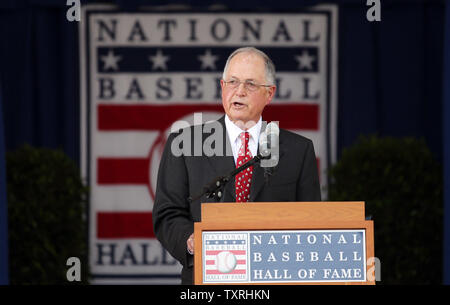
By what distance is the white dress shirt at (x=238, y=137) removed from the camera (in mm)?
2715

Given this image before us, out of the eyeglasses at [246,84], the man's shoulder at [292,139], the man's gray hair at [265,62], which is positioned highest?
the man's gray hair at [265,62]

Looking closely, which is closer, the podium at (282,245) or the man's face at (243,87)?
the podium at (282,245)

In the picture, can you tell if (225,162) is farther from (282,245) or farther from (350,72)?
(350,72)

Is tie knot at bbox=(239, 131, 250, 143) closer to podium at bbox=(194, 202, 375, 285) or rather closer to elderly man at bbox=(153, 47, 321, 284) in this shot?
elderly man at bbox=(153, 47, 321, 284)

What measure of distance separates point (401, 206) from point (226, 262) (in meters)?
3.25

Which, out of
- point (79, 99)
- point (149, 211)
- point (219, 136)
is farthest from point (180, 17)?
point (219, 136)

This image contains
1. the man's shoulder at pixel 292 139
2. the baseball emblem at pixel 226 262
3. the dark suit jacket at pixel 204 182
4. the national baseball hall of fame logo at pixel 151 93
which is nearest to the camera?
the baseball emblem at pixel 226 262

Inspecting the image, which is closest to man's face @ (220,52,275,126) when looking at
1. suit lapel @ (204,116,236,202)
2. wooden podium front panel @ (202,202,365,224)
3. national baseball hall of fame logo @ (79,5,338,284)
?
suit lapel @ (204,116,236,202)

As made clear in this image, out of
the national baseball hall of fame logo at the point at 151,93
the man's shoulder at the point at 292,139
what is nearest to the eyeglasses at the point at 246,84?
the man's shoulder at the point at 292,139

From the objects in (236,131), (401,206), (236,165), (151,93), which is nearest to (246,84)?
(236,131)

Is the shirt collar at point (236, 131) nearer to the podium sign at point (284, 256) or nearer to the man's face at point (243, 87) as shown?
the man's face at point (243, 87)

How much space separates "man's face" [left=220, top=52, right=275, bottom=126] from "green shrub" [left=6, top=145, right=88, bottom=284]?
279cm

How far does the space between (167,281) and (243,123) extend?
3.26m

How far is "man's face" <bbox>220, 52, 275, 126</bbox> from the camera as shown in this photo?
2.65 metres
